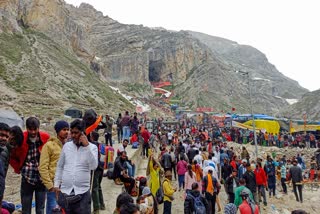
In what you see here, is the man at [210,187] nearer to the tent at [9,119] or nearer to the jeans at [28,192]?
the jeans at [28,192]

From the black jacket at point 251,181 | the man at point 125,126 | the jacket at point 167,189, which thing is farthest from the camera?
the man at point 125,126

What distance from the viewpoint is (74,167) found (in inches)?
141

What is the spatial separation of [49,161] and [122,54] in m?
77.0

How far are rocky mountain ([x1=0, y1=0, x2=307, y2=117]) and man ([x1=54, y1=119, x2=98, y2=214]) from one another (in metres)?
36.8

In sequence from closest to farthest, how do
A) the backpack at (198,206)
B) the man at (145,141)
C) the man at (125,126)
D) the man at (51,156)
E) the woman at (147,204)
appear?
1. the man at (51,156)
2. the woman at (147,204)
3. the backpack at (198,206)
4. the man at (145,141)
5. the man at (125,126)

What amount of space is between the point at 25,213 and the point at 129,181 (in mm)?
2676

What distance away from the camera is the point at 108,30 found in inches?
3821

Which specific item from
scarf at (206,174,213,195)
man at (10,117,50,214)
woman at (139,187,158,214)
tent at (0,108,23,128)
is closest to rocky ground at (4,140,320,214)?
woman at (139,187,158,214)

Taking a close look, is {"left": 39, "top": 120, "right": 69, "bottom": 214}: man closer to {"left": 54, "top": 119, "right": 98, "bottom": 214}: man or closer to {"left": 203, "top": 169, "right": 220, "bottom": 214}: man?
{"left": 54, "top": 119, "right": 98, "bottom": 214}: man

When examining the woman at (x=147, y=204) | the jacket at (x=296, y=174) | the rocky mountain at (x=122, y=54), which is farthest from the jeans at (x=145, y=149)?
the rocky mountain at (x=122, y=54)

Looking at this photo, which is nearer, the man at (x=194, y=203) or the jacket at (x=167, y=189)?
the man at (x=194, y=203)

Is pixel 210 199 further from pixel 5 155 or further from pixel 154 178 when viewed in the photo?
pixel 5 155

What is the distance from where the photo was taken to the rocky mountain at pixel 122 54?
44347mm

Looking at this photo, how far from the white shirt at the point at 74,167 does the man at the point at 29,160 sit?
1.98 feet
